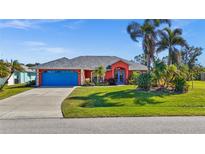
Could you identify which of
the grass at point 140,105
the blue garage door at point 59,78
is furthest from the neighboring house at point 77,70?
the grass at point 140,105

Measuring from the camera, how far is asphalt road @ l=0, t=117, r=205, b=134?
322 inches

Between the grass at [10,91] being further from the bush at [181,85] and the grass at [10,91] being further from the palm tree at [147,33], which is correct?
the bush at [181,85]

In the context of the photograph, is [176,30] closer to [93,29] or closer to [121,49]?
[121,49]

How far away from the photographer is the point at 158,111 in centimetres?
1131

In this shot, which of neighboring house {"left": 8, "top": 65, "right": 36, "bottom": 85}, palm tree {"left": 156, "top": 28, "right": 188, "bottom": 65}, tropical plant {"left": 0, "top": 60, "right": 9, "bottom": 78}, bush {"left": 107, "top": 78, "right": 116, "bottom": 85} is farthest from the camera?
neighboring house {"left": 8, "top": 65, "right": 36, "bottom": 85}

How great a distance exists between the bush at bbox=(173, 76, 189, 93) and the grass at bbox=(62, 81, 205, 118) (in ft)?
1.21

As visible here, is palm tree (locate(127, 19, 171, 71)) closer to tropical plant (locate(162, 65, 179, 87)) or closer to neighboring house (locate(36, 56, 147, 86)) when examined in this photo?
tropical plant (locate(162, 65, 179, 87))

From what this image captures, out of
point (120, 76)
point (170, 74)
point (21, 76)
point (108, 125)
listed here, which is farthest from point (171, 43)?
point (21, 76)

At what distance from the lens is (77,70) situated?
86.2ft

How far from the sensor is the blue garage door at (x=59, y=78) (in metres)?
26.2

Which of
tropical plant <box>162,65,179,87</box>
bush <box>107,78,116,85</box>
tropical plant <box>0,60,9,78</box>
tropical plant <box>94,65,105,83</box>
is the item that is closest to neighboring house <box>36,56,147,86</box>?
Result: bush <box>107,78,116,85</box>

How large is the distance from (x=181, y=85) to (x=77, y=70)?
1182 centimetres
